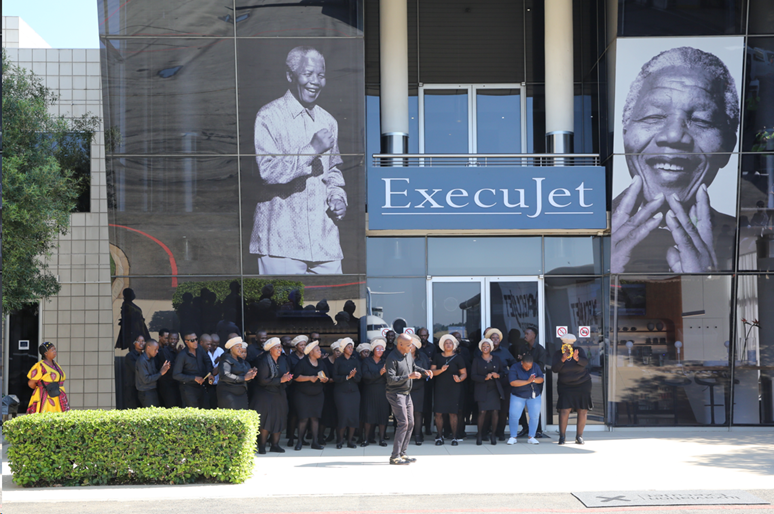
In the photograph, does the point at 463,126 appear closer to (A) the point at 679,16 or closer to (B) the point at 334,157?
(B) the point at 334,157

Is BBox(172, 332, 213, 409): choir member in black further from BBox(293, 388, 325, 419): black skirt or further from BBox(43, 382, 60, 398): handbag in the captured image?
BBox(43, 382, 60, 398): handbag

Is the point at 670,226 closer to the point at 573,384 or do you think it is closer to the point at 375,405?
the point at 573,384

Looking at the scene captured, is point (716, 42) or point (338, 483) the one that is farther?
point (716, 42)

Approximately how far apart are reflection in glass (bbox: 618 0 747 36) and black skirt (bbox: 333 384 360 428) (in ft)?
27.7

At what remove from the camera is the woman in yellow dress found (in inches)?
391

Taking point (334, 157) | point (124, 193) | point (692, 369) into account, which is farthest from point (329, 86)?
point (692, 369)

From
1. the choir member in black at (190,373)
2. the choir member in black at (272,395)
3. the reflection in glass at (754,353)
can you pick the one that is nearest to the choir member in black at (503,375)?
the choir member in black at (272,395)

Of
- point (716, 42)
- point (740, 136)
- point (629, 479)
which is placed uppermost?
point (716, 42)

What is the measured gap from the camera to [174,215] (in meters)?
12.6

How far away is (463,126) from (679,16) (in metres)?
4.62

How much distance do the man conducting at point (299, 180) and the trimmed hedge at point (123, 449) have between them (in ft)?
16.0

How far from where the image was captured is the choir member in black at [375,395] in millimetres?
11266

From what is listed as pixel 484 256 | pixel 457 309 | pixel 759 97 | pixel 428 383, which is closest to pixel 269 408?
pixel 428 383

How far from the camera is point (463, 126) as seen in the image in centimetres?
1439
